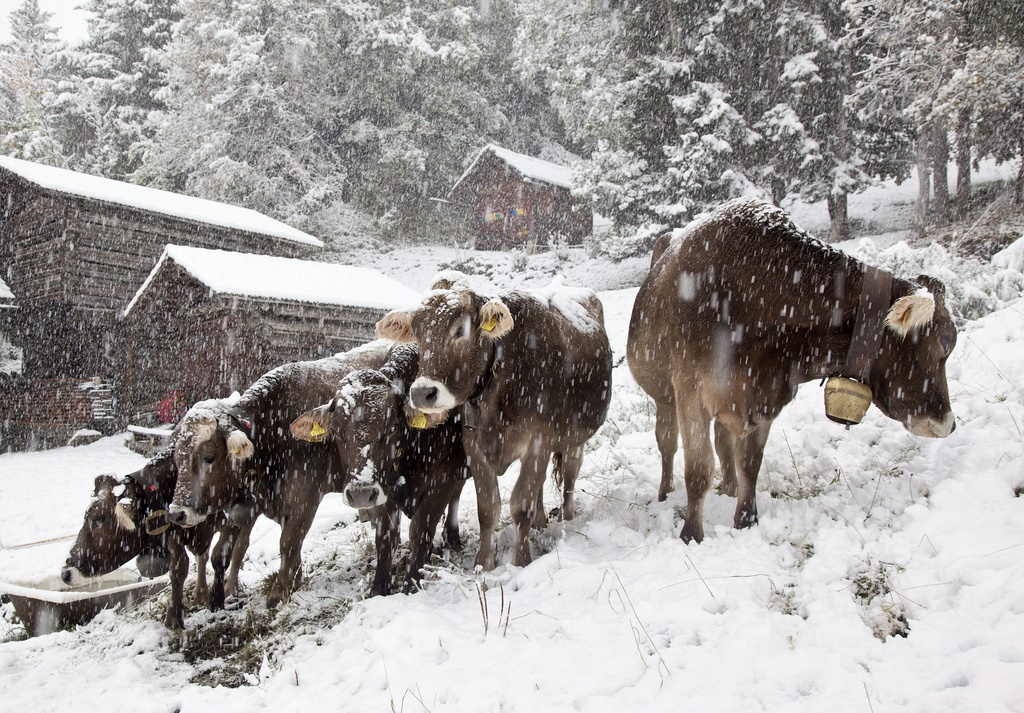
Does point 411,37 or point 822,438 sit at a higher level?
point 411,37

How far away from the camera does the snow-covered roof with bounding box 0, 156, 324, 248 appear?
18.2 m

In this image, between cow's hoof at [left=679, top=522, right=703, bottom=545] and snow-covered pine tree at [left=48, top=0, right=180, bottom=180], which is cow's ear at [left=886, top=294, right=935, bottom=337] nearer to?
cow's hoof at [left=679, top=522, right=703, bottom=545]

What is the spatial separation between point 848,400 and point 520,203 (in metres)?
29.9

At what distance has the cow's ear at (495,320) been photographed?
3.98 metres

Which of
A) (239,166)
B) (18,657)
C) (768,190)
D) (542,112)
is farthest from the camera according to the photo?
(542,112)

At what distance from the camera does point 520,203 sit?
3238 centimetres

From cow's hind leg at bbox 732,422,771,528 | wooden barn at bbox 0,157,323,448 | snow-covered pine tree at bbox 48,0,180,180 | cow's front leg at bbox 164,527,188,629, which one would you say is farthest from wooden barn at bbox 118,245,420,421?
snow-covered pine tree at bbox 48,0,180,180

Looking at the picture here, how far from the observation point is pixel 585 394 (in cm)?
479

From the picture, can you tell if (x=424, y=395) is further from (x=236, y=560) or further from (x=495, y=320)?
(x=236, y=560)

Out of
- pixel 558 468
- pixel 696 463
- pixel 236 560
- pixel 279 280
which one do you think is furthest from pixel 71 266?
pixel 696 463

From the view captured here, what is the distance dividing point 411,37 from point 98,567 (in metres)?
33.4

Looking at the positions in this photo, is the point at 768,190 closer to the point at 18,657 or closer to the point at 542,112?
the point at 18,657

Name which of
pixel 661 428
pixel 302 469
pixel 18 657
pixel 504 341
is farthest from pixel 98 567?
pixel 661 428

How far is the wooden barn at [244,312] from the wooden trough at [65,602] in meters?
7.96
